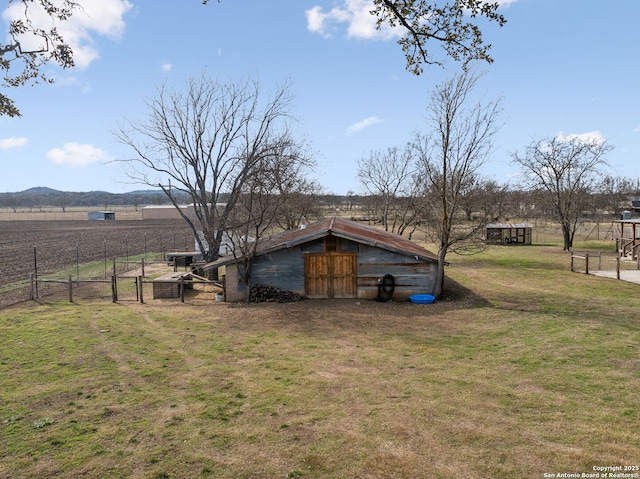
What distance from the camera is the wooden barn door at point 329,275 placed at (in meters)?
18.8

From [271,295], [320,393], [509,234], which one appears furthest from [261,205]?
[509,234]

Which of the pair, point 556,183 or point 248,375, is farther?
point 556,183

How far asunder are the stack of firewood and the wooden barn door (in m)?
0.70

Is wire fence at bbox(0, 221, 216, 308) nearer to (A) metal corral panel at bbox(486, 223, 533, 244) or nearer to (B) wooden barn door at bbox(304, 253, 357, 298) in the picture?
(B) wooden barn door at bbox(304, 253, 357, 298)

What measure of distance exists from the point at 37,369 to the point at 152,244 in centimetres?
3873

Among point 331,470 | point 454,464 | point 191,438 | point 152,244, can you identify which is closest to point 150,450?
point 191,438

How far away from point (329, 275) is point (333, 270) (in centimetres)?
27

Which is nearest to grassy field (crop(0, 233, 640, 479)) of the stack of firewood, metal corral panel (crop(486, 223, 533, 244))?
the stack of firewood

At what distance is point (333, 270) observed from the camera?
1880 centimetres

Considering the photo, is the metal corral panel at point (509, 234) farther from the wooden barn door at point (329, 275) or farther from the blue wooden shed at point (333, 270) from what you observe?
the wooden barn door at point (329, 275)

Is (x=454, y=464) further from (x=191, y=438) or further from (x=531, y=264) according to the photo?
(x=531, y=264)

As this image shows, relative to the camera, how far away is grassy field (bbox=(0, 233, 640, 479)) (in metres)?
6.25

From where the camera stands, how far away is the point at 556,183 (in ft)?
126

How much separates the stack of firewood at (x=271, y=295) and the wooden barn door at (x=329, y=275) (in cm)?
70
